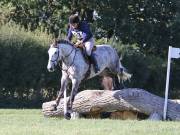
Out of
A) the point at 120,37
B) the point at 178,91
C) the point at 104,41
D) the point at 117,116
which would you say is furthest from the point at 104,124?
the point at 120,37

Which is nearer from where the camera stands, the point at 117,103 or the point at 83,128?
the point at 83,128

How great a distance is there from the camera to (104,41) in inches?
1242

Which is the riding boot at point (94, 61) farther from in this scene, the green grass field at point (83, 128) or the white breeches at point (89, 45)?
the green grass field at point (83, 128)

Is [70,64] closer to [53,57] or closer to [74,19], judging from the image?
[53,57]

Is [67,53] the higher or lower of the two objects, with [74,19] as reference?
lower

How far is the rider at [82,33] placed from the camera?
18500 mm

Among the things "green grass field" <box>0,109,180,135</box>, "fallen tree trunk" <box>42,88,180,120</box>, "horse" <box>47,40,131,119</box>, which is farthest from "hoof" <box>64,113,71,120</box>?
"green grass field" <box>0,109,180,135</box>

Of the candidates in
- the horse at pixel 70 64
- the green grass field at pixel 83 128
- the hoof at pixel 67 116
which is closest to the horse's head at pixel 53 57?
the horse at pixel 70 64

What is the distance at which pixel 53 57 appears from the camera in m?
17.6

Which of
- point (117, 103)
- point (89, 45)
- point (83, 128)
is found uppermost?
point (89, 45)

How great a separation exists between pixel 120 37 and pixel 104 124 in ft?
72.6

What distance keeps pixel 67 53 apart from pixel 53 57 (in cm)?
88

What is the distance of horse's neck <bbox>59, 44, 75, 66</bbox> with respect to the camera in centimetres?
1821

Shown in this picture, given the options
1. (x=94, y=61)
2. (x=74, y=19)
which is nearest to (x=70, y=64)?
(x=94, y=61)
